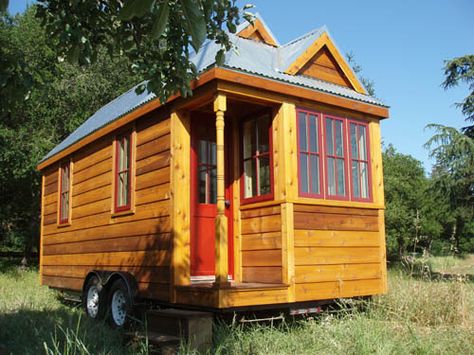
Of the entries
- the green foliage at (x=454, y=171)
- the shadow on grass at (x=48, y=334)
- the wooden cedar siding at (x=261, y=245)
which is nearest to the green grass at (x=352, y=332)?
the shadow on grass at (x=48, y=334)

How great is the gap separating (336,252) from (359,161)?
148 cm

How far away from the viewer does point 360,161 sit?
762 cm

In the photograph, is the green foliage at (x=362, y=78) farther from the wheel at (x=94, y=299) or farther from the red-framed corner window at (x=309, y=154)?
the wheel at (x=94, y=299)

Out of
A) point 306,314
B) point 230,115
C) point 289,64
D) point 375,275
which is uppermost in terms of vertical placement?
point 289,64

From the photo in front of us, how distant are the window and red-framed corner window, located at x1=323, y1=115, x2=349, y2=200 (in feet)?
0.56

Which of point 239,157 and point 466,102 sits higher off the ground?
point 466,102

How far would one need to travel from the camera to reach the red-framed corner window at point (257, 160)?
701 centimetres

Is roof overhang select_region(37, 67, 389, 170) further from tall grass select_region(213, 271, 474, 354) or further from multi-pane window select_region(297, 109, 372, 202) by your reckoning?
tall grass select_region(213, 271, 474, 354)

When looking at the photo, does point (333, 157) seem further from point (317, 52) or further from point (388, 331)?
point (388, 331)

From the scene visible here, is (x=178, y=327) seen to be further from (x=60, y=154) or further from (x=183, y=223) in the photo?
(x=60, y=154)

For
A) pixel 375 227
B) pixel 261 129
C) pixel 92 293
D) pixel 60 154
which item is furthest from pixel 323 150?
pixel 60 154

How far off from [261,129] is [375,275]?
2.68 m

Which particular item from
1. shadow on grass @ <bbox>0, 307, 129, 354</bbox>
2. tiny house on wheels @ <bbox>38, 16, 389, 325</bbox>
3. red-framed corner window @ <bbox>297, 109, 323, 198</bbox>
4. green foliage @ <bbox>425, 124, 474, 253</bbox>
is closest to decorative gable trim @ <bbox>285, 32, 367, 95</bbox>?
tiny house on wheels @ <bbox>38, 16, 389, 325</bbox>

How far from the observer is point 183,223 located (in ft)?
22.0
